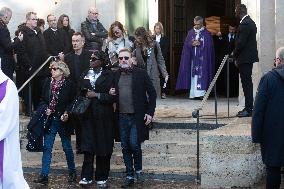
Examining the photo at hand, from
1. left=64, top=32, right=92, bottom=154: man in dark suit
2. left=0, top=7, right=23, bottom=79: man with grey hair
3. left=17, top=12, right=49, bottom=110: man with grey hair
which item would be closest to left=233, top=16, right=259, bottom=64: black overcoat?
left=64, top=32, right=92, bottom=154: man in dark suit

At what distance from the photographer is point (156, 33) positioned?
611 inches

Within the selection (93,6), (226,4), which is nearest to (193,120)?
(93,6)

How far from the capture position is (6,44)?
41.3ft

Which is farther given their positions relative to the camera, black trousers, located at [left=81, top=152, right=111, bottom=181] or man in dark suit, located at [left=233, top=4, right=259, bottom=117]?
man in dark suit, located at [left=233, top=4, right=259, bottom=117]

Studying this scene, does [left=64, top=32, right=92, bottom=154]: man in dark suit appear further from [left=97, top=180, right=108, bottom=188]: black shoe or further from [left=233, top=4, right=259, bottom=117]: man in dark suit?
[left=233, top=4, right=259, bottom=117]: man in dark suit

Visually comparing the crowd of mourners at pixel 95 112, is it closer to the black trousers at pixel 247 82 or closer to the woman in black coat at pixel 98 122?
the woman in black coat at pixel 98 122

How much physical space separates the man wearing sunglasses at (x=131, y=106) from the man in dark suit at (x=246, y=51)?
2336 millimetres

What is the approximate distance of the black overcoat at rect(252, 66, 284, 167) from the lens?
9117mm

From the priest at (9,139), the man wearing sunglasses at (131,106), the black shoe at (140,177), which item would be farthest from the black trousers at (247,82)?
the priest at (9,139)

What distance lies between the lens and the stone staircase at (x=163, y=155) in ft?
36.9

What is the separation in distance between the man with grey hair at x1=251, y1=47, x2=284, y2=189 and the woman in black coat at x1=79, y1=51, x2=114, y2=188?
2.38 m

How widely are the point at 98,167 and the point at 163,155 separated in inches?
52.5

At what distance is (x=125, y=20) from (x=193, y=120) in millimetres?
4319

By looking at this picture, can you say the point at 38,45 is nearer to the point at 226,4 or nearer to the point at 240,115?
the point at 240,115
